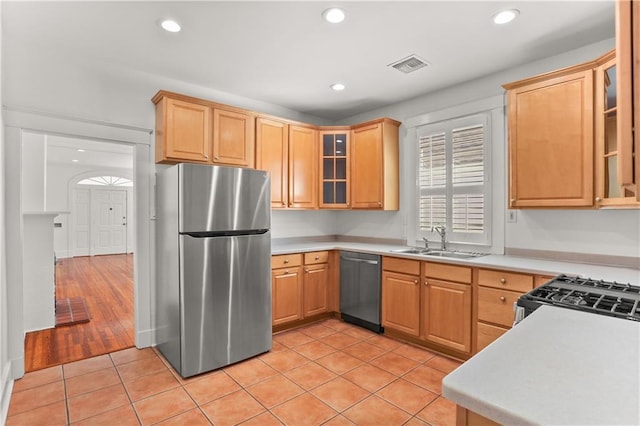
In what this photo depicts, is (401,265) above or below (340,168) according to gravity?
below

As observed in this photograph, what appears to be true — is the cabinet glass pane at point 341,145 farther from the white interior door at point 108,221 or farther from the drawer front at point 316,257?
the white interior door at point 108,221

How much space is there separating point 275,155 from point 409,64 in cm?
168

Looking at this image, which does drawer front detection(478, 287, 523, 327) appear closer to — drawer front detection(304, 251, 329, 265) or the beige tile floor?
the beige tile floor

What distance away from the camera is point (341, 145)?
13.7ft

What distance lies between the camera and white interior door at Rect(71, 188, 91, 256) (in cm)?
895

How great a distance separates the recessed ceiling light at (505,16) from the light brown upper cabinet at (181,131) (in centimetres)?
250

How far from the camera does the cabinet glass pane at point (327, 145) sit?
4168 mm

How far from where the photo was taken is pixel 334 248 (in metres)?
3.87

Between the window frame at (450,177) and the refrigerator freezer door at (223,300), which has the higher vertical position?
the window frame at (450,177)

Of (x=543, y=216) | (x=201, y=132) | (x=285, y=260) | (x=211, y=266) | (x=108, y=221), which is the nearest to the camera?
(x=211, y=266)

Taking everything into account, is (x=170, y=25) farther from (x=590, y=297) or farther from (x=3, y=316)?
(x=590, y=297)

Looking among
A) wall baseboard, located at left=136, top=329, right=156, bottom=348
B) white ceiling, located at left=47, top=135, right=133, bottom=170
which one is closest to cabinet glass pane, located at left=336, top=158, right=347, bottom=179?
wall baseboard, located at left=136, top=329, right=156, bottom=348

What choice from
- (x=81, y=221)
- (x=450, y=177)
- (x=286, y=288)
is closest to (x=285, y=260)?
(x=286, y=288)

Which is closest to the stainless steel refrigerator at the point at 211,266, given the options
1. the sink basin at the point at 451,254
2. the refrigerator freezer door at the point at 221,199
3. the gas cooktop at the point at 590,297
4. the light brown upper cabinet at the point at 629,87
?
the refrigerator freezer door at the point at 221,199
